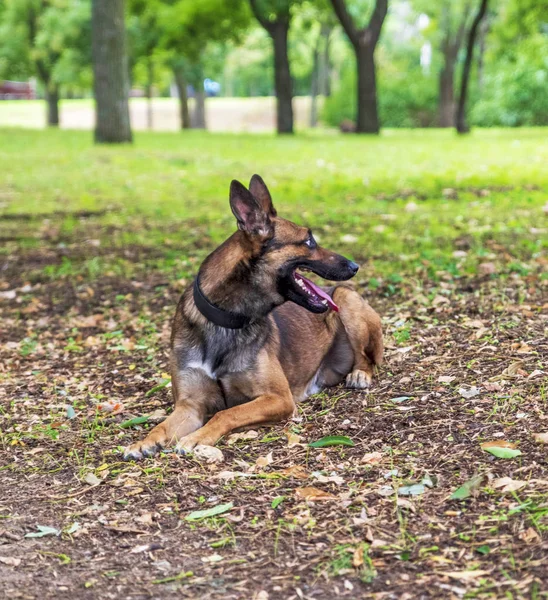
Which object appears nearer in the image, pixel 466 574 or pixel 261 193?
pixel 466 574

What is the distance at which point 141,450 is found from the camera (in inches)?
187

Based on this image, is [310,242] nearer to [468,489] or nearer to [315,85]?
[468,489]

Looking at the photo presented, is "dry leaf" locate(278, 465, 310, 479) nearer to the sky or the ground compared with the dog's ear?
nearer to the ground

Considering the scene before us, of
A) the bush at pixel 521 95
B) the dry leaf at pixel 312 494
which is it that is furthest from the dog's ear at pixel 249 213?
the bush at pixel 521 95

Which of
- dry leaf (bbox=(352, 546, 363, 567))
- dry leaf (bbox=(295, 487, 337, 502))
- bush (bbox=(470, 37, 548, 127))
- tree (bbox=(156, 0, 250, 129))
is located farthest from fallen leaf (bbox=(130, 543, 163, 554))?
bush (bbox=(470, 37, 548, 127))

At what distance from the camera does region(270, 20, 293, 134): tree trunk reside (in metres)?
31.6

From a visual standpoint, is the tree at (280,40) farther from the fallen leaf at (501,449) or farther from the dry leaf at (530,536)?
the dry leaf at (530,536)

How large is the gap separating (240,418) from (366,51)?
2716 centimetres

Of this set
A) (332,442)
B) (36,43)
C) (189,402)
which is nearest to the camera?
(332,442)

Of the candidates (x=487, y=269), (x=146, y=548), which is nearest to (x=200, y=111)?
(x=487, y=269)

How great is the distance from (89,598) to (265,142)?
24.1 meters

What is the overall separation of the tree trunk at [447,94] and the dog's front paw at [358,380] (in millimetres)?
38857

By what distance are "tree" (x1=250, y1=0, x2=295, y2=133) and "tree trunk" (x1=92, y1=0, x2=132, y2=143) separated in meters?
8.52

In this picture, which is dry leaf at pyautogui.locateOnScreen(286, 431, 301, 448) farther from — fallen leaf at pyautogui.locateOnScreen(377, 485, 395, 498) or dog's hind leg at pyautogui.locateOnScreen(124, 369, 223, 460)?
fallen leaf at pyautogui.locateOnScreen(377, 485, 395, 498)
